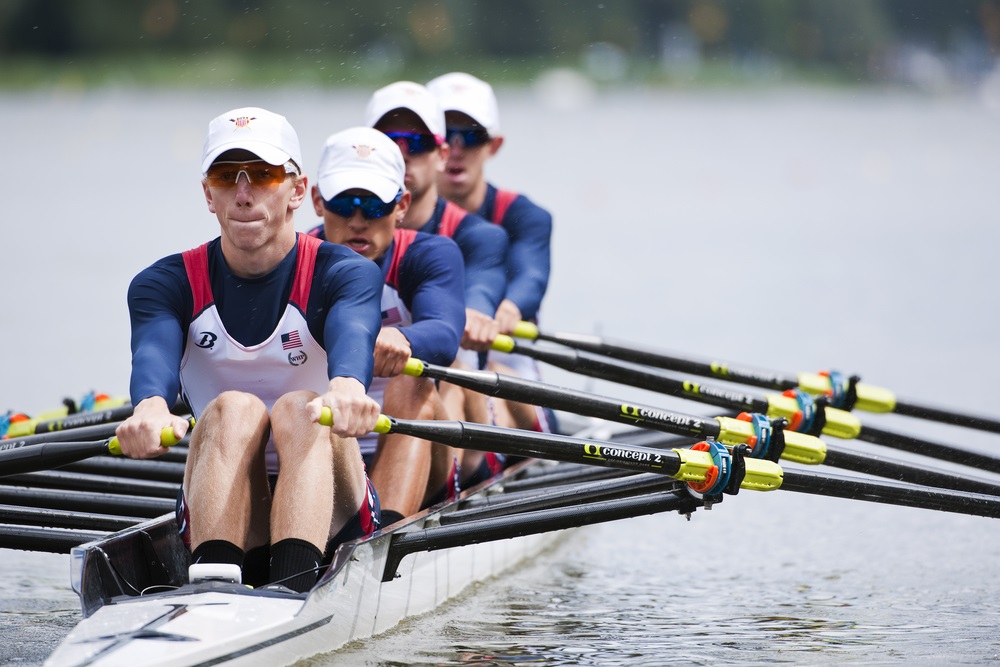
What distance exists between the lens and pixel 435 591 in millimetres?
5402

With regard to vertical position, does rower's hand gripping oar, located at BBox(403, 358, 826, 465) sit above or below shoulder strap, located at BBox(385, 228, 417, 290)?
below

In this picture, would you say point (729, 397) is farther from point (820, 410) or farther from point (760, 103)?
point (760, 103)

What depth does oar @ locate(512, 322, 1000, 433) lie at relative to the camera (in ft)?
21.5

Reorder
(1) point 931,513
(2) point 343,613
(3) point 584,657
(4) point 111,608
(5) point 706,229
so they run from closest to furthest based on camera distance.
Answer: (4) point 111,608 < (2) point 343,613 < (3) point 584,657 < (1) point 931,513 < (5) point 706,229

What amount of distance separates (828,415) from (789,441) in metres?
0.81

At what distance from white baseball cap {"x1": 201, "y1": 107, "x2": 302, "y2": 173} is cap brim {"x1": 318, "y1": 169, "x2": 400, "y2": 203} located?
A: 0.79 metres

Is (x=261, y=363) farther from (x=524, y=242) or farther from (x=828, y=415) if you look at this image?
(x=524, y=242)

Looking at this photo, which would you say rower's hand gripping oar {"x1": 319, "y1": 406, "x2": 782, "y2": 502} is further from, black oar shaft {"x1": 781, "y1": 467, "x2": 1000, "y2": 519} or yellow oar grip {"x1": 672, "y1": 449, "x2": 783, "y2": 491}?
black oar shaft {"x1": 781, "y1": 467, "x2": 1000, "y2": 519}

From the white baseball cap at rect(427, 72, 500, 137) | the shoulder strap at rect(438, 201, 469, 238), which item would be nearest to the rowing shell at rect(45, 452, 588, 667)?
the shoulder strap at rect(438, 201, 469, 238)

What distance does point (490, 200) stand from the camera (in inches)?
285

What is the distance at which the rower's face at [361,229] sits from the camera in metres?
5.39

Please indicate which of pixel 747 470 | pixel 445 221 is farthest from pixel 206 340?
pixel 445 221

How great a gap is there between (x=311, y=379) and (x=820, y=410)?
244 centimetres

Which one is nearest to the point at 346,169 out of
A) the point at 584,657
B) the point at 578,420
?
the point at 584,657
